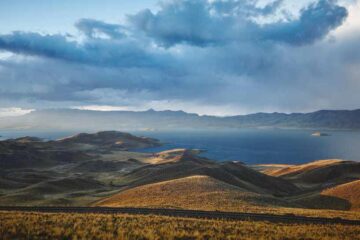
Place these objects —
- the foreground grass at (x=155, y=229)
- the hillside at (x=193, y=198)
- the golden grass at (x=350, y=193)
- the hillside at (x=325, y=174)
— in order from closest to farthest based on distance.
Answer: the foreground grass at (x=155, y=229)
the hillside at (x=193, y=198)
the golden grass at (x=350, y=193)
the hillside at (x=325, y=174)

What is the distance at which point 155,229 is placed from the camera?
24.4 metres

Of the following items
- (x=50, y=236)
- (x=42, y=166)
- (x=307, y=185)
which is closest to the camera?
(x=50, y=236)

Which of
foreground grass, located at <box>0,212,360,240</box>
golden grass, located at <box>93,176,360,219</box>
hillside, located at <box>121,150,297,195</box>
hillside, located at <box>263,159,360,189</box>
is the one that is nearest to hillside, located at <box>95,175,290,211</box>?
golden grass, located at <box>93,176,360,219</box>

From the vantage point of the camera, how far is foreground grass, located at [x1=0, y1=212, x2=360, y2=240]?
69.8 ft

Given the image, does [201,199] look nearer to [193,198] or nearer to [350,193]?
[193,198]

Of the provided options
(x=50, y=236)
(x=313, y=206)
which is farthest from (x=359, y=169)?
(x=50, y=236)

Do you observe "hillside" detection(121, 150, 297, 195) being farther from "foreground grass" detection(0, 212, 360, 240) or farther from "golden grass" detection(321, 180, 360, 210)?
"foreground grass" detection(0, 212, 360, 240)

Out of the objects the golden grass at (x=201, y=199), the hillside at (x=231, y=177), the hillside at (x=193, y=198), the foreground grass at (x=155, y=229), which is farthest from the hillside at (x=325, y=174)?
the foreground grass at (x=155, y=229)

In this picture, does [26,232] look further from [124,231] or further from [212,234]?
[212,234]

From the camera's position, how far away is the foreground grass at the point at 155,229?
837 inches

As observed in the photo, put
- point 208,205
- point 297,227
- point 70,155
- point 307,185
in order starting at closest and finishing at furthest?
point 297,227 < point 208,205 < point 307,185 < point 70,155

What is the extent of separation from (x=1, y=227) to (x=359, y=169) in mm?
113915

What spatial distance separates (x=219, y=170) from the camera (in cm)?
8844

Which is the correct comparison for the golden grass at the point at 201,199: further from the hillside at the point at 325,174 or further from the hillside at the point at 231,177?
the hillside at the point at 325,174
